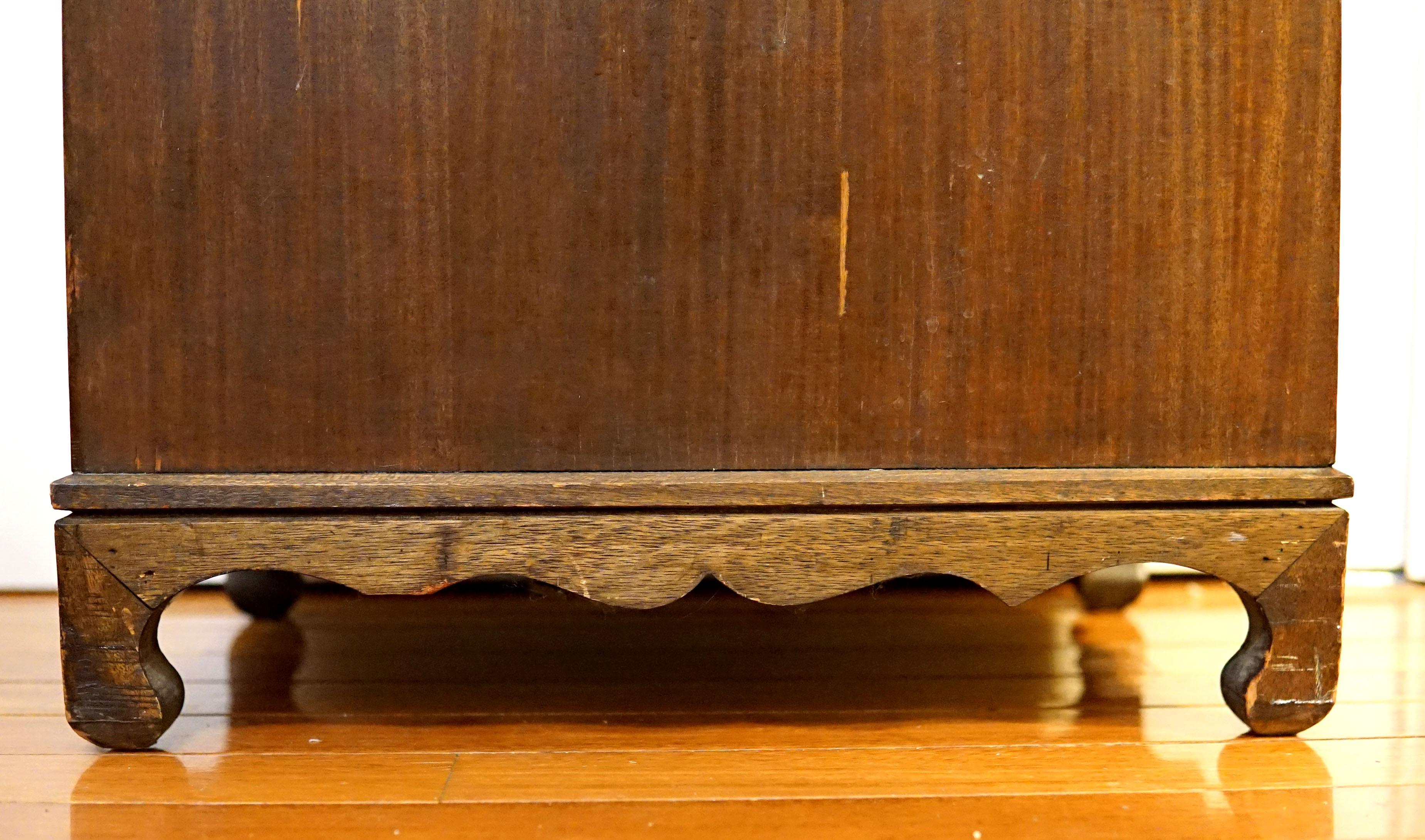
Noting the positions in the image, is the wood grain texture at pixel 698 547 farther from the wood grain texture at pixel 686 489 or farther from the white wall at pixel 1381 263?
the white wall at pixel 1381 263

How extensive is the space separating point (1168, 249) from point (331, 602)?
1039mm

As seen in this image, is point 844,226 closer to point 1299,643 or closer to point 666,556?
point 666,556

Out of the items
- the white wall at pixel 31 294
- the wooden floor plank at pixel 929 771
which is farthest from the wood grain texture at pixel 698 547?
the white wall at pixel 31 294

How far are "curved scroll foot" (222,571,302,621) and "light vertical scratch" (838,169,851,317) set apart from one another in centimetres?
76

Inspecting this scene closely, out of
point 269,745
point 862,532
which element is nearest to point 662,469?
point 862,532

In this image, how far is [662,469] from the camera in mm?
955

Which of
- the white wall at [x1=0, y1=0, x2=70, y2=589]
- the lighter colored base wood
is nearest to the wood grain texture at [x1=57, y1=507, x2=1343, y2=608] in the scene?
the lighter colored base wood

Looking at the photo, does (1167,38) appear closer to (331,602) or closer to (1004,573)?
(1004,573)

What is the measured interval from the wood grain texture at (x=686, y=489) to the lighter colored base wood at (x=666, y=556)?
13 mm

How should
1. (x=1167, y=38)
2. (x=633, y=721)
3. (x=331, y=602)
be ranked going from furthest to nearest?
1. (x=331, y=602)
2. (x=633, y=721)
3. (x=1167, y=38)

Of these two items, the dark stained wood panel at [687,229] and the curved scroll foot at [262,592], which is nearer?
the dark stained wood panel at [687,229]

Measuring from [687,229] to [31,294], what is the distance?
0.94 metres

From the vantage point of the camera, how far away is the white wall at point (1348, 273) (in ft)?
4.76

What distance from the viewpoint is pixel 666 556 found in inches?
37.4
